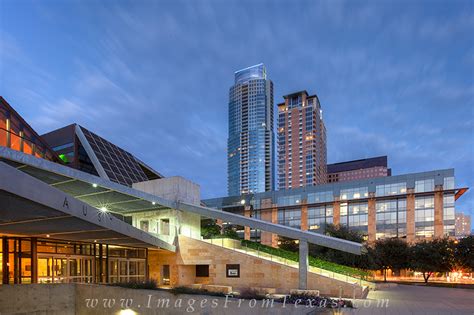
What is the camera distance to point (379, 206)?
209ft

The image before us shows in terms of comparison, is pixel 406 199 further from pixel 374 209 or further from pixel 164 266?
pixel 164 266

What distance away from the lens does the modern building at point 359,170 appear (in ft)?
573

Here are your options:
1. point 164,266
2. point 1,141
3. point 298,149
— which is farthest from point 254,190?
point 1,141

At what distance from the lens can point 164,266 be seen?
26844 mm

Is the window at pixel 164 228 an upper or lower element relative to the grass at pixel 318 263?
upper

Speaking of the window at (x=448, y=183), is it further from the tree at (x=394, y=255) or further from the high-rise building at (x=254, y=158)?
the high-rise building at (x=254, y=158)

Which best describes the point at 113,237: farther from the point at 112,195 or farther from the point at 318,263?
the point at 318,263

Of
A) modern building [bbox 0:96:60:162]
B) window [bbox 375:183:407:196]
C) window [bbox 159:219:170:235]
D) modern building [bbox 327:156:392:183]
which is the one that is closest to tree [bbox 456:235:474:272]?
window [bbox 375:183:407:196]

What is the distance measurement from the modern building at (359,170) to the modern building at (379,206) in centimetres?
11049

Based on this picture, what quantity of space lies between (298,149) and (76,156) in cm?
12078

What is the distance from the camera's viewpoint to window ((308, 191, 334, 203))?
6931 cm

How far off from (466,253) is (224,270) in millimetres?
25296

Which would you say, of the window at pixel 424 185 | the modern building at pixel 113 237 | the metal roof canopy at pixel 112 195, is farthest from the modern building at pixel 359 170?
the metal roof canopy at pixel 112 195

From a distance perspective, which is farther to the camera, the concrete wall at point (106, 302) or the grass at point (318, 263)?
the grass at point (318, 263)
